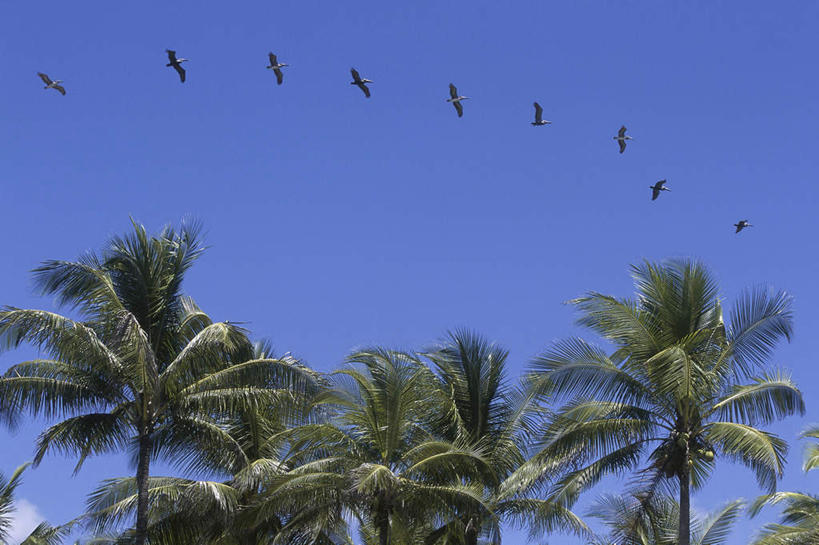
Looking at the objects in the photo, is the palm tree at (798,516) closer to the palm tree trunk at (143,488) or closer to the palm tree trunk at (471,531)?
the palm tree trunk at (471,531)

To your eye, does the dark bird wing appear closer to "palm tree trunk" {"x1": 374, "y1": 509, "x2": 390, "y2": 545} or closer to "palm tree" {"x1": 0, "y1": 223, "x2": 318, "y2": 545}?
"palm tree" {"x1": 0, "y1": 223, "x2": 318, "y2": 545}

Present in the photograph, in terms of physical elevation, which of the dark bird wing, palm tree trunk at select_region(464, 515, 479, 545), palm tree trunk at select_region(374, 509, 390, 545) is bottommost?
palm tree trunk at select_region(374, 509, 390, 545)

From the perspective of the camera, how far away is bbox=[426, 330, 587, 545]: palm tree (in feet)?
84.2

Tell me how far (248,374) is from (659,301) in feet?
27.7

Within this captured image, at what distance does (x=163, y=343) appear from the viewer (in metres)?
26.2

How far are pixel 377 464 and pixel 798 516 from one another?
12.5m

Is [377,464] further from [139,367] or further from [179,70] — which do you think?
[179,70]

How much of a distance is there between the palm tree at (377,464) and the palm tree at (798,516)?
636cm

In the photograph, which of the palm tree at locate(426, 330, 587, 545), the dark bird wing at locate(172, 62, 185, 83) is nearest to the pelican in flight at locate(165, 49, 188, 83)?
the dark bird wing at locate(172, 62, 185, 83)

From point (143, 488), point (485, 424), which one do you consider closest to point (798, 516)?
point (485, 424)

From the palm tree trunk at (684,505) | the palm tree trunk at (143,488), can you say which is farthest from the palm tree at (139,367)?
the palm tree trunk at (684,505)

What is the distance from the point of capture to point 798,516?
1199 inches

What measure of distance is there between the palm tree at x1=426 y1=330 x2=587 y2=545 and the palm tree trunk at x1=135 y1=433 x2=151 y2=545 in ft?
20.1

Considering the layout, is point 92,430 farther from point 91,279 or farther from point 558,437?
point 558,437
